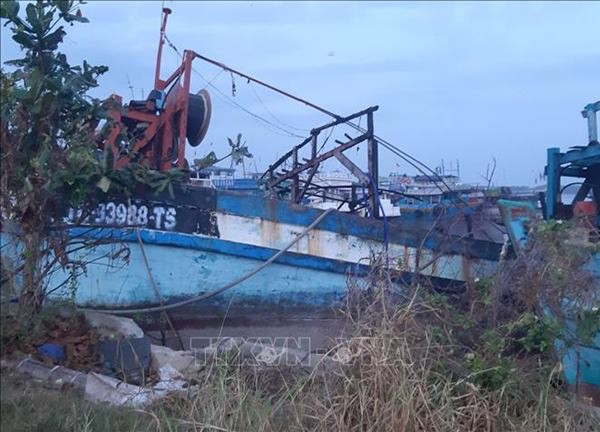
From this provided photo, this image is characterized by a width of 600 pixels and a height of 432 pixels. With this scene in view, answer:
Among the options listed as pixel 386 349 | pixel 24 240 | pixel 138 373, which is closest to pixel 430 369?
pixel 386 349

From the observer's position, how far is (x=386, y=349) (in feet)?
15.1

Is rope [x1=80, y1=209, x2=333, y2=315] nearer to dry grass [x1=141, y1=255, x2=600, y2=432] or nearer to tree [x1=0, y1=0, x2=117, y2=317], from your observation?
tree [x1=0, y1=0, x2=117, y2=317]

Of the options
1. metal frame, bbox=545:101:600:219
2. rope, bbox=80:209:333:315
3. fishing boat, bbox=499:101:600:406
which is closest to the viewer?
fishing boat, bbox=499:101:600:406

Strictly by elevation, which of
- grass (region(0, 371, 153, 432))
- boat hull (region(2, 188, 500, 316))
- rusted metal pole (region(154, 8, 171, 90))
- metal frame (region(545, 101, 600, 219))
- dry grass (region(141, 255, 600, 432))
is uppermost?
rusted metal pole (region(154, 8, 171, 90))

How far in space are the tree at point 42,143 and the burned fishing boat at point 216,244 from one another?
160 cm

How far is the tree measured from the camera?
645 cm

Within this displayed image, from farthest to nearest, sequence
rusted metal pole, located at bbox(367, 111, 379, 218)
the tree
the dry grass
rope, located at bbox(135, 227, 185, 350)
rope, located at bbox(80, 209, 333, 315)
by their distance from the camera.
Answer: rusted metal pole, located at bbox(367, 111, 379, 218), rope, located at bbox(135, 227, 185, 350), rope, located at bbox(80, 209, 333, 315), the tree, the dry grass

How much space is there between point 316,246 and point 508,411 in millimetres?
4924

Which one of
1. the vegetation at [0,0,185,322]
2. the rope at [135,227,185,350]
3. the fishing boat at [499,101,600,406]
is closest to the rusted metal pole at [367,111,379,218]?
the fishing boat at [499,101,600,406]

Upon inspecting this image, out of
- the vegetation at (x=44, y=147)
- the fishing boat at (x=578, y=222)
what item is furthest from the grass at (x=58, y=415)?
the fishing boat at (x=578, y=222)

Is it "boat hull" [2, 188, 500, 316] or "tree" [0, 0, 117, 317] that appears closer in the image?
"tree" [0, 0, 117, 317]

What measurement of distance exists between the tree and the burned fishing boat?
1602 millimetres

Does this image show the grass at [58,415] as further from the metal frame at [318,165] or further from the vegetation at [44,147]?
the metal frame at [318,165]

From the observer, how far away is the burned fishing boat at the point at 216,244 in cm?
879
